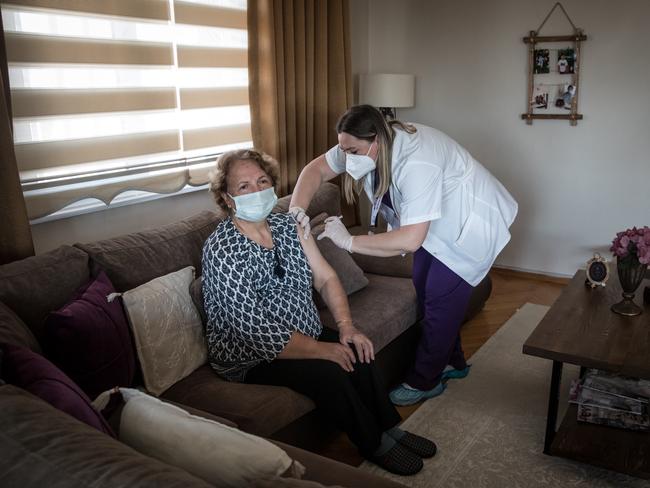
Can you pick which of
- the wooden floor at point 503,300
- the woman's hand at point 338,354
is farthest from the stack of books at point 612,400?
the woman's hand at point 338,354

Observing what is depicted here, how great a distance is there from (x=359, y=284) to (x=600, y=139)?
2020mm

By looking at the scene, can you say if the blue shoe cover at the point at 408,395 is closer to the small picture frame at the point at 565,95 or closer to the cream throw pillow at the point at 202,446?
the cream throw pillow at the point at 202,446

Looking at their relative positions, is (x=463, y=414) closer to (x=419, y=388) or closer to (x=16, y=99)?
(x=419, y=388)

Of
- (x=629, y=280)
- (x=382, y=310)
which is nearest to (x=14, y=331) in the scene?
(x=382, y=310)

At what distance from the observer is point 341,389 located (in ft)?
6.49

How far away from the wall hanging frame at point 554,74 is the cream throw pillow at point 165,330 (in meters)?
2.77

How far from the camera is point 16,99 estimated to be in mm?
2281

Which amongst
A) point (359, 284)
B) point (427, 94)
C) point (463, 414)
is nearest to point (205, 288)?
point (359, 284)

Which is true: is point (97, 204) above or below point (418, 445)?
above

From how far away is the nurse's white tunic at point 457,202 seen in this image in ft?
7.68

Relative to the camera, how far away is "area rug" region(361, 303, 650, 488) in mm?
2146

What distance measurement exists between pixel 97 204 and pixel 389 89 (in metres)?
2.11

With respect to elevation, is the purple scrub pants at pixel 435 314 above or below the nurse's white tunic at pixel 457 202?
below

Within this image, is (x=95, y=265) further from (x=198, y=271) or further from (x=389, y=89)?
(x=389, y=89)
